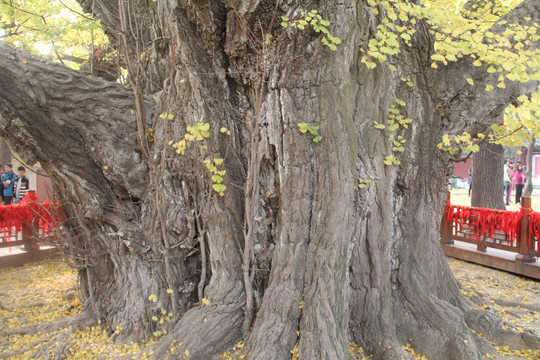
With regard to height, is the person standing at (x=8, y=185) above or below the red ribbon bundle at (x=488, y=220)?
above

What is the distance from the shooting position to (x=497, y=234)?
734 centimetres

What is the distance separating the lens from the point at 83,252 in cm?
477

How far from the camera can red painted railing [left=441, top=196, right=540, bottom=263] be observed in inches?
262

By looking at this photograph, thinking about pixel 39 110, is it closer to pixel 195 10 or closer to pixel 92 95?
pixel 92 95

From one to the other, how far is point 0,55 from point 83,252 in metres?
2.43

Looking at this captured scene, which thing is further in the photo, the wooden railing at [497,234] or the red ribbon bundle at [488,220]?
the red ribbon bundle at [488,220]

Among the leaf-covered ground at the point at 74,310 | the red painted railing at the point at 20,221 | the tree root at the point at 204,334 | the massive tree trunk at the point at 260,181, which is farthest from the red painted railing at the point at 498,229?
the red painted railing at the point at 20,221

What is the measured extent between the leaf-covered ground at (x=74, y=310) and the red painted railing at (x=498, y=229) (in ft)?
1.67

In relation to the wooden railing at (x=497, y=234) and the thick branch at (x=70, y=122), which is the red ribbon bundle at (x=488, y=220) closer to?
the wooden railing at (x=497, y=234)

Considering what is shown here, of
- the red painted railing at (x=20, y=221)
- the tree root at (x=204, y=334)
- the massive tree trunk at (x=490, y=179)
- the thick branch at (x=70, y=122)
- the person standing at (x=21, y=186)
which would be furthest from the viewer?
the person standing at (x=21, y=186)

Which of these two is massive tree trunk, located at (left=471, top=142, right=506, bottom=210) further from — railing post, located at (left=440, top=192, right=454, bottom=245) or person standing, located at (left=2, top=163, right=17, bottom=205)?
person standing, located at (left=2, top=163, right=17, bottom=205)

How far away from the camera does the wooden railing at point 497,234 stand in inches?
262

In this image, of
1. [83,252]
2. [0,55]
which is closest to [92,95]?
[0,55]

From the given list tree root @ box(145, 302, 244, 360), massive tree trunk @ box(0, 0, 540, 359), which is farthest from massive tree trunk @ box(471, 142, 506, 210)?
tree root @ box(145, 302, 244, 360)
